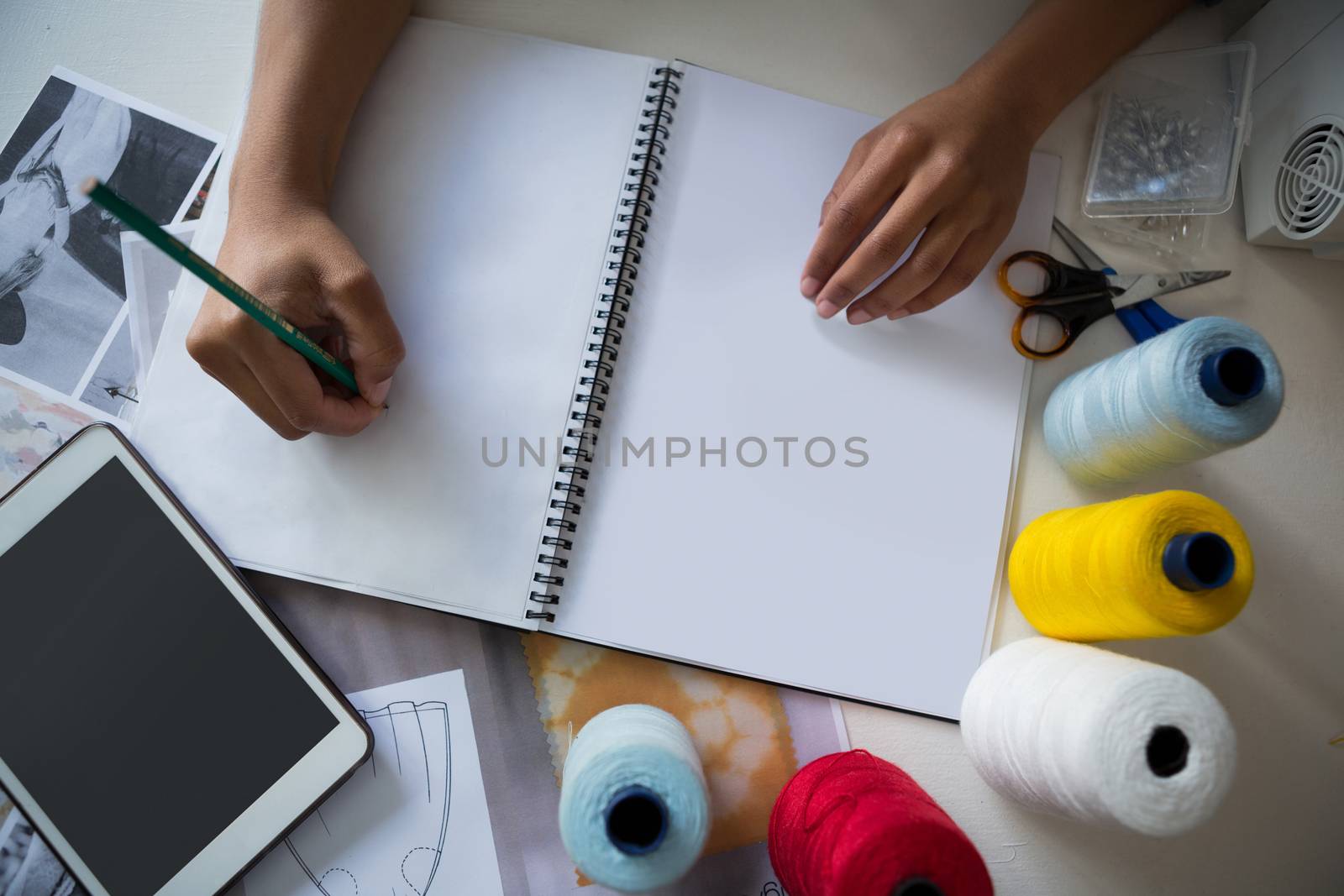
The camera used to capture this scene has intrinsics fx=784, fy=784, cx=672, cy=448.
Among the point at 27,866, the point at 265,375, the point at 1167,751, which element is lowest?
the point at 27,866

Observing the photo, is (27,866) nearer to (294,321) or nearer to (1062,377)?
(294,321)

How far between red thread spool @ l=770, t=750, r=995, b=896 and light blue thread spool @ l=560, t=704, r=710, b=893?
0.08 meters

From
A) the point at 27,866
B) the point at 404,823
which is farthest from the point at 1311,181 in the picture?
the point at 27,866

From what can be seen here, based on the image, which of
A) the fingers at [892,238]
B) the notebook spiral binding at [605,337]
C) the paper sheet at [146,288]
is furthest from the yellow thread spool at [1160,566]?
the paper sheet at [146,288]

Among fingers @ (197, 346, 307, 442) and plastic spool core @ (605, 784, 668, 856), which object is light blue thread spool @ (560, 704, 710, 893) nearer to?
plastic spool core @ (605, 784, 668, 856)

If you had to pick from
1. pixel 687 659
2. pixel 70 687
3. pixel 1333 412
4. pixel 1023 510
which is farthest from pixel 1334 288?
pixel 70 687

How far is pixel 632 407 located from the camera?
0.59 meters

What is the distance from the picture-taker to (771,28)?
0.64m

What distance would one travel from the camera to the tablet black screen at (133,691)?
55cm

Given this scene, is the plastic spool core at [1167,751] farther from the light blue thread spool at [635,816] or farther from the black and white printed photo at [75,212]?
the black and white printed photo at [75,212]

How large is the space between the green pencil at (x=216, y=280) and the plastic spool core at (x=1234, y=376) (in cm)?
52

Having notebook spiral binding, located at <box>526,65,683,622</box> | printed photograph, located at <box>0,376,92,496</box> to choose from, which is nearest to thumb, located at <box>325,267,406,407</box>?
notebook spiral binding, located at <box>526,65,683,622</box>

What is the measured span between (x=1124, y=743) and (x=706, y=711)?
276 millimetres

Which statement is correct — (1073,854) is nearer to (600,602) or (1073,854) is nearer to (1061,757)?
(1061,757)
